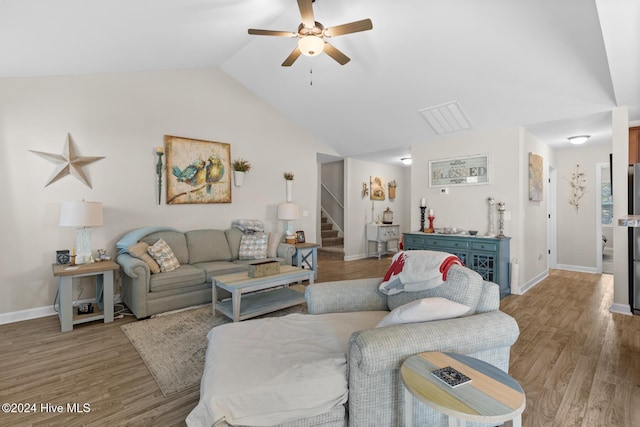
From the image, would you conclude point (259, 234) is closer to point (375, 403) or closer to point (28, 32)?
point (28, 32)

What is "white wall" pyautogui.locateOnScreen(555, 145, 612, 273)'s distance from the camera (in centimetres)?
567

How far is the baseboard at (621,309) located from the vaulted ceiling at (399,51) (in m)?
2.29

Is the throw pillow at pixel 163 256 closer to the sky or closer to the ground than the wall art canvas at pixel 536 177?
closer to the ground

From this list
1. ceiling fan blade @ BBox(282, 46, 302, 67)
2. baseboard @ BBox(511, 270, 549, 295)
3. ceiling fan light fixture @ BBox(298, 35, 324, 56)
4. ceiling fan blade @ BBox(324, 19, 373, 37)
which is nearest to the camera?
ceiling fan blade @ BBox(324, 19, 373, 37)

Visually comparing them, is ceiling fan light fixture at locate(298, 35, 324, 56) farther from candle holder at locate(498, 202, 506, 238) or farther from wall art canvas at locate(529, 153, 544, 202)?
wall art canvas at locate(529, 153, 544, 202)

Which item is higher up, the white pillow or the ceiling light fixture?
the ceiling light fixture

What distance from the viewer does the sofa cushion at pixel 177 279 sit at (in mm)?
3502

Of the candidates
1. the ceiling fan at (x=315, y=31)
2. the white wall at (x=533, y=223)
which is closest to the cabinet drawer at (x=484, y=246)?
the white wall at (x=533, y=223)

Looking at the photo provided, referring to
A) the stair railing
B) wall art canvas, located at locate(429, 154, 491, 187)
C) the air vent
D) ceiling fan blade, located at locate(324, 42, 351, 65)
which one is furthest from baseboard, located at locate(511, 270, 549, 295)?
the stair railing

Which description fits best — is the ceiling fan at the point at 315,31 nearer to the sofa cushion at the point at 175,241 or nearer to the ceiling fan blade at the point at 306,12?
the ceiling fan blade at the point at 306,12

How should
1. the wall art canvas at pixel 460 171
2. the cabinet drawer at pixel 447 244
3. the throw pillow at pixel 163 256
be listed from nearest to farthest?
the throw pillow at pixel 163 256 → the cabinet drawer at pixel 447 244 → the wall art canvas at pixel 460 171

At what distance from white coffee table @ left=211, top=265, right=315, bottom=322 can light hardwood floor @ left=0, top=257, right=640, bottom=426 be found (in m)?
0.93

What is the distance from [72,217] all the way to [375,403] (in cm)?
347

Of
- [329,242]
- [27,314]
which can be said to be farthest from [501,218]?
[27,314]
